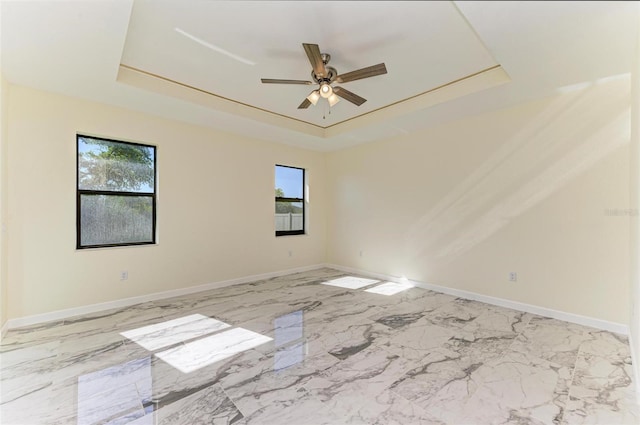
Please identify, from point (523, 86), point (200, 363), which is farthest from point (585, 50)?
point (200, 363)

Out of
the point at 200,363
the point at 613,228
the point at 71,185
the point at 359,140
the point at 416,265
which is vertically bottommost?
the point at 200,363

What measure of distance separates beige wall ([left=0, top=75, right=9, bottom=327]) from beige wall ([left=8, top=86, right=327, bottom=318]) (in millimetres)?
72

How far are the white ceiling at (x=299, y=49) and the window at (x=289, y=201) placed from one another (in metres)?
1.83

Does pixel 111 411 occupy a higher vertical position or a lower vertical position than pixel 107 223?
lower

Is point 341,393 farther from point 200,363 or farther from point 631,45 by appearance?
point 631,45

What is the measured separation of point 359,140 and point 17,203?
4668 millimetres

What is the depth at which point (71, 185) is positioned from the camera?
10.5ft

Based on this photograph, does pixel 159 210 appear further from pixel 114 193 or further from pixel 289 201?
pixel 289 201

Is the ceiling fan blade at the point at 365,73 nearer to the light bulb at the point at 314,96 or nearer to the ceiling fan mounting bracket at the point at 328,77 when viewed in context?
the ceiling fan mounting bracket at the point at 328,77

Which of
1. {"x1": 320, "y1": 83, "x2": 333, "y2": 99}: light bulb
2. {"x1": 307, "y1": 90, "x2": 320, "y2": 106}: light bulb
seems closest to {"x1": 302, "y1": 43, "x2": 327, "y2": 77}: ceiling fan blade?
{"x1": 320, "y1": 83, "x2": 333, "y2": 99}: light bulb

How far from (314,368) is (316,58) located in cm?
255

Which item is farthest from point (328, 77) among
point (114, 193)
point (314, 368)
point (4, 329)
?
point (4, 329)

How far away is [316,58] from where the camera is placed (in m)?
2.35

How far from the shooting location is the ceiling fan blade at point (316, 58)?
7.18 feet
